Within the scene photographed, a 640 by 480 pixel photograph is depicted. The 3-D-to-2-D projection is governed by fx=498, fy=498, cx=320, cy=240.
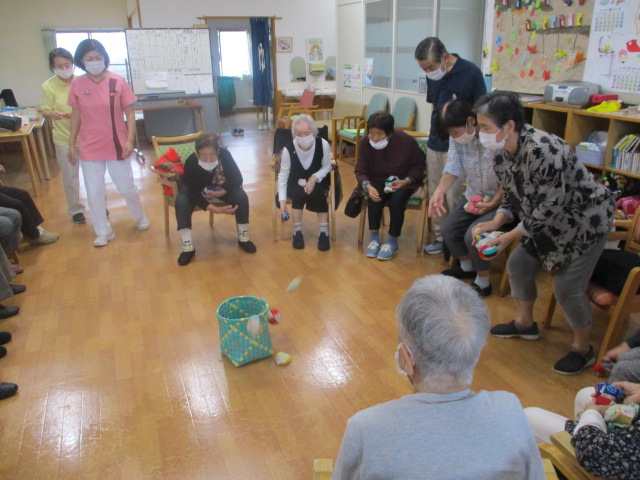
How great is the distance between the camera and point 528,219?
2264 mm

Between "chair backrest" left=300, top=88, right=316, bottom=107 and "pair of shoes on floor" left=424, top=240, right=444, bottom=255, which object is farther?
"chair backrest" left=300, top=88, right=316, bottom=107

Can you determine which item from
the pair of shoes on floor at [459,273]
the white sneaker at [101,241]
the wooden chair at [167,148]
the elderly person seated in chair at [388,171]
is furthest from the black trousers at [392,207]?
the white sneaker at [101,241]

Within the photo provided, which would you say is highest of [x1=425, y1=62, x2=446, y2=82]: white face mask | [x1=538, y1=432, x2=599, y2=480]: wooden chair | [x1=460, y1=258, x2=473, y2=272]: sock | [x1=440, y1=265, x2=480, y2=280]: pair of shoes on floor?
[x1=425, y1=62, x2=446, y2=82]: white face mask

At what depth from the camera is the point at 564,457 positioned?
50.4 inches

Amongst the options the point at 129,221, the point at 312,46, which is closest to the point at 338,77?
the point at 312,46

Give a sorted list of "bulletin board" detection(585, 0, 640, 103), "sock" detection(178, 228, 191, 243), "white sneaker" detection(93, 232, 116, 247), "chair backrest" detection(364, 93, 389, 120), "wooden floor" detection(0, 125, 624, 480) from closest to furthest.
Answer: "wooden floor" detection(0, 125, 624, 480) → "bulletin board" detection(585, 0, 640, 103) → "sock" detection(178, 228, 191, 243) → "white sneaker" detection(93, 232, 116, 247) → "chair backrest" detection(364, 93, 389, 120)

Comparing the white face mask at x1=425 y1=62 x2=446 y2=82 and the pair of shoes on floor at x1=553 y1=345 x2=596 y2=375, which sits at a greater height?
the white face mask at x1=425 y1=62 x2=446 y2=82

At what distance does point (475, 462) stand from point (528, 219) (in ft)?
5.33

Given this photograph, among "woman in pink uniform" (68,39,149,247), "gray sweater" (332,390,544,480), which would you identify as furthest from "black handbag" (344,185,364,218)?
"gray sweater" (332,390,544,480)

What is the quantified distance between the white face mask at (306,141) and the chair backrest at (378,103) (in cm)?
281

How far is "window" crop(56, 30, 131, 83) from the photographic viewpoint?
34.4 feet

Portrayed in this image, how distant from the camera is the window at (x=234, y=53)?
40.0 ft

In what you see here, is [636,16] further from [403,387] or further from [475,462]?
[475,462]

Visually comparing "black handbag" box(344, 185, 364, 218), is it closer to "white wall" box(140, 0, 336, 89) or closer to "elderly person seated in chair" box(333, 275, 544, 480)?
"elderly person seated in chair" box(333, 275, 544, 480)
